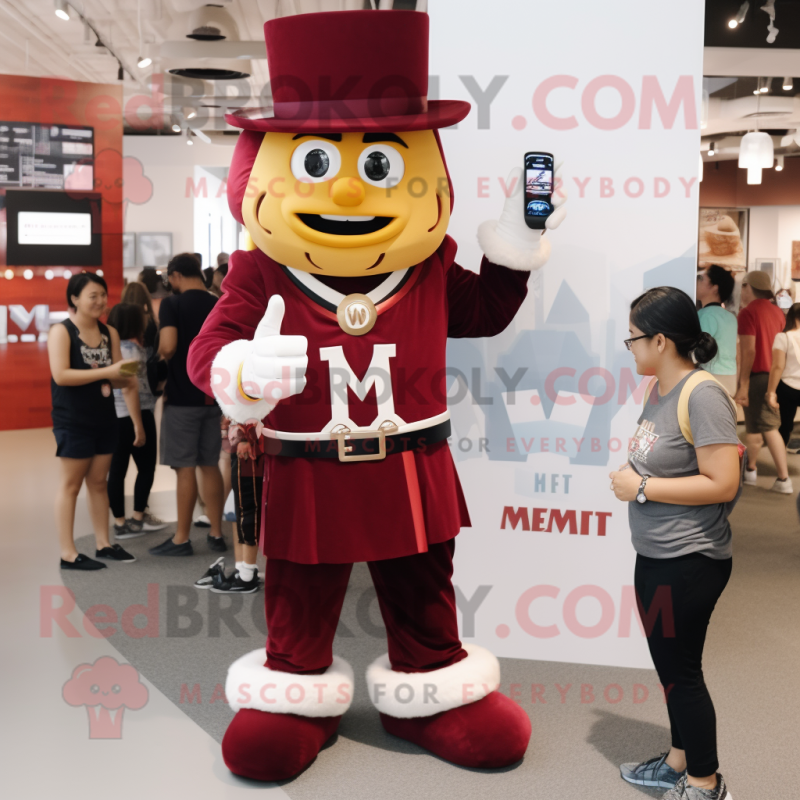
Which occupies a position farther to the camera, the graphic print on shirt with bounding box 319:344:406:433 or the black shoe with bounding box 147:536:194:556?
the black shoe with bounding box 147:536:194:556

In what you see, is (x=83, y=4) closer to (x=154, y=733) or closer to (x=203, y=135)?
(x=203, y=135)

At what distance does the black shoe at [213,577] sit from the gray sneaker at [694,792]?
230 cm

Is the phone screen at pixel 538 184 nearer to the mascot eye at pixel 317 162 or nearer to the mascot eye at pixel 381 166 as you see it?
the mascot eye at pixel 381 166

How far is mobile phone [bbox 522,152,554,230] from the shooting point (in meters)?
2.41

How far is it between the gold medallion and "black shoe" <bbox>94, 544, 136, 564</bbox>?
255 centimetres

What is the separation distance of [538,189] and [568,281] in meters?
0.60

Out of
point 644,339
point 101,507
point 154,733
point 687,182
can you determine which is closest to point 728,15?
point 687,182

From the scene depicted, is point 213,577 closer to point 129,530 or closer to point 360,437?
point 129,530

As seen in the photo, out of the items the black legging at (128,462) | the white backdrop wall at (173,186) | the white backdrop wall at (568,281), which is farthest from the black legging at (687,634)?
the white backdrop wall at (173,186)

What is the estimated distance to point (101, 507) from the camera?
171 inches

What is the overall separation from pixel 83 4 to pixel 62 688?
23.2 ft

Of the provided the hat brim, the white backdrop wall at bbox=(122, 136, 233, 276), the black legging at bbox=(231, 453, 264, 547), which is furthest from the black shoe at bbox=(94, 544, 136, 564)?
the white backdrop wall at bbox=(122, 136, 233, 276)

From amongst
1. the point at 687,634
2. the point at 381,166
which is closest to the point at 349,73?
the point at 381,166

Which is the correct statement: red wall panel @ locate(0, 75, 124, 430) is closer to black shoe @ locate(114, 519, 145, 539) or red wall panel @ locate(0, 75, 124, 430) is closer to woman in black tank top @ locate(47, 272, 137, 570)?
black shoe @ locate(114, 519, 145, 539)
